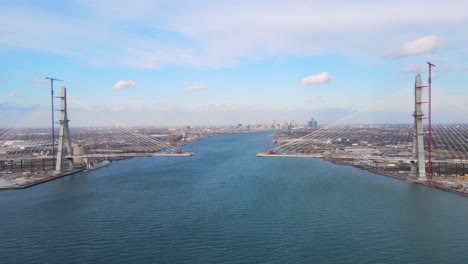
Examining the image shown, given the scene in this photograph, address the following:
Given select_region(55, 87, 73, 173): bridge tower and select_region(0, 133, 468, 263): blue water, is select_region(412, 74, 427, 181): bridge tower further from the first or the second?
select_region(55, 87, 73, 173): bridge tower

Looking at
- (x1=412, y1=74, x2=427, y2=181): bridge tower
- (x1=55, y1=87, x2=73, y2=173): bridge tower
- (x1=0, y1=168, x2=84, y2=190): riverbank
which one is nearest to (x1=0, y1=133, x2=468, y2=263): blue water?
(x1=0, y1=168, x2=84, y2=190): riverbank

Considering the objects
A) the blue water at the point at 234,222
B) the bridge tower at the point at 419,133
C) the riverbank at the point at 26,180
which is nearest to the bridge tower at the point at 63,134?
the riverbank at the point at 26,180

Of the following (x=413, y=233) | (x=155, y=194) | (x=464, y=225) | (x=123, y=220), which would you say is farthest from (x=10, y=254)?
(x=464, y=225)

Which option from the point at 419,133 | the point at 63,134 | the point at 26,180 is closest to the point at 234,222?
the point at 419,133

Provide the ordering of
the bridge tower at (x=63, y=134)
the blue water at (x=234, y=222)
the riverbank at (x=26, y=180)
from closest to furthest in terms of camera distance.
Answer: the blue water at (x=234, y=222)
the riverbank at (x=26, y=180)
the bridge tower at (x=63, y=134)

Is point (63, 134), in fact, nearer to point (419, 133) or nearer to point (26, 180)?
point (26, 180)

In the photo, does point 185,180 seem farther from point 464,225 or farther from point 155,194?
point 464,225

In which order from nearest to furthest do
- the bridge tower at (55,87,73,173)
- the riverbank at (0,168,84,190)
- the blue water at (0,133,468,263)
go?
the blue water at (0,133,468,263) → the riverbank at (0,168,84,190) → the bridge tower at (55,87,73,173)

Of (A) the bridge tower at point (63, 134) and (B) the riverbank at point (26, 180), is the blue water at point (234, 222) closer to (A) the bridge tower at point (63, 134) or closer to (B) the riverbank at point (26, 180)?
(B) the riverbank at point (26, 180)
